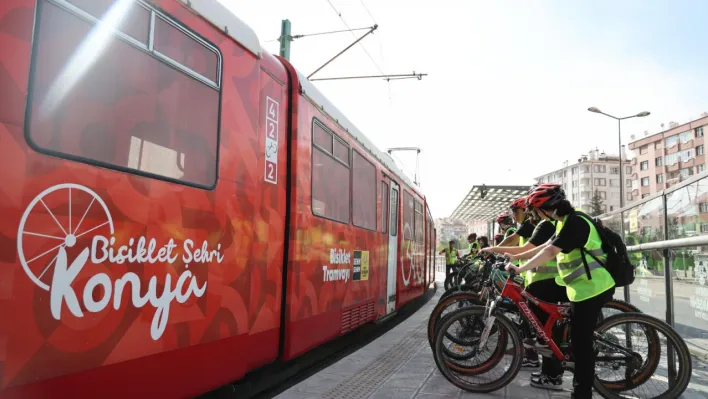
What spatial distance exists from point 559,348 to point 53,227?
3.78 metres

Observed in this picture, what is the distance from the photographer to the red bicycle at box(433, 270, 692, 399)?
413 cm

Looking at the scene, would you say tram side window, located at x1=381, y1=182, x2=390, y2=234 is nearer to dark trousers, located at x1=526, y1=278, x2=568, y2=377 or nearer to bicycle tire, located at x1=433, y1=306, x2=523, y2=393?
dark trousers, located at x1=526, y1=278, x2=568, y2=377

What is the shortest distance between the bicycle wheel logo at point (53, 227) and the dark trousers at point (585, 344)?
3333 mm

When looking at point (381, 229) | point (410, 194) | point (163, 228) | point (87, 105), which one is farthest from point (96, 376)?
point (410, 194)

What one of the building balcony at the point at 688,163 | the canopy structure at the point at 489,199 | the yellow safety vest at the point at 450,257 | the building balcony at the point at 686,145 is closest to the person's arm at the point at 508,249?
the yellow safety vest at the point at 450,257

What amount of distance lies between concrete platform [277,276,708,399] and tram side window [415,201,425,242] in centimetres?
694

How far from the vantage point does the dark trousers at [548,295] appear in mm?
4672

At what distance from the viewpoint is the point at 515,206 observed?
6039 mm

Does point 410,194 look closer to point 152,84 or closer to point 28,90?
point 152,84

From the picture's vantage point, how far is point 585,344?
3998 millimetres

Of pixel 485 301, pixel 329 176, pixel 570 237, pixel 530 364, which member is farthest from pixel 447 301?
pixel 329 176

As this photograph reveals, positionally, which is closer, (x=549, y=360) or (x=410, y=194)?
(x=549, y=360)

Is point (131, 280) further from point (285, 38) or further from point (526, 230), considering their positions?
point (285, 38)

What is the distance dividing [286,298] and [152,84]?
7.81ft
